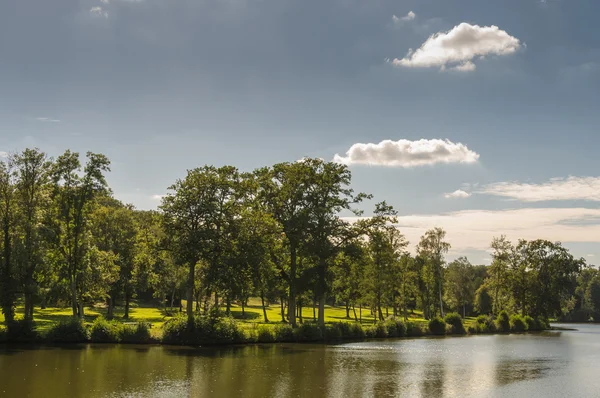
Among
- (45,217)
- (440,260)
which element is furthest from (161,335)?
(440,260)

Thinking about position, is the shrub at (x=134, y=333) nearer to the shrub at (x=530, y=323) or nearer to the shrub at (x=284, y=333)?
the shrub at (x=284, y=333)

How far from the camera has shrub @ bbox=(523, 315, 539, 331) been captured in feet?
308

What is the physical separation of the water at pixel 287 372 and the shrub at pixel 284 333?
13.3 ft

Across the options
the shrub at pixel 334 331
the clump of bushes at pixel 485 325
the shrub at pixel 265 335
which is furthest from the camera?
the clump of bushes at pixel 485 325

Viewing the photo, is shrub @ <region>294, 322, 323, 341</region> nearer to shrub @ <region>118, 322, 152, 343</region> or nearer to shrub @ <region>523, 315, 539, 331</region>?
shrub @ <region>118, 322, 152, 343</region>

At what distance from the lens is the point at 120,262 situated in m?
73.2

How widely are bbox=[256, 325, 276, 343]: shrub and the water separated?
3.61 metres

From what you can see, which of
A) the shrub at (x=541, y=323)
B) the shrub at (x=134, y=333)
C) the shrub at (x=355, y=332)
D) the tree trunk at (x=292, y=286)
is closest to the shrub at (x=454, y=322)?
the shrub at (x=355, y=332)

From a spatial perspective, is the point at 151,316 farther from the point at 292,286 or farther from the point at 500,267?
the point at 500,267

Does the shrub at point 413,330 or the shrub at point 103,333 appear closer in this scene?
the shrub at point 103,333

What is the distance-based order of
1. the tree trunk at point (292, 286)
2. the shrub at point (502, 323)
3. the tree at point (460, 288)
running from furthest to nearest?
1. the tree at point (460, 288)
2. the shrub at point (502, 323)
3. the tree trunk at point (292, 286)

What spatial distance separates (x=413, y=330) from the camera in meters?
71.3

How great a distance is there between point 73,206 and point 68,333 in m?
15.3

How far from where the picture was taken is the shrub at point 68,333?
46.3 meters
